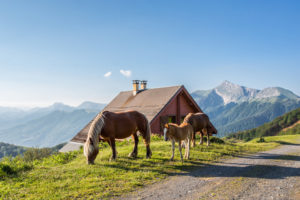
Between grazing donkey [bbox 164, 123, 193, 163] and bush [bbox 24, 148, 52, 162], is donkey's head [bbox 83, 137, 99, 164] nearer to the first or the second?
grazing donkey [bbox 164, 123, 193, 163]

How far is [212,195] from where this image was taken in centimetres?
601

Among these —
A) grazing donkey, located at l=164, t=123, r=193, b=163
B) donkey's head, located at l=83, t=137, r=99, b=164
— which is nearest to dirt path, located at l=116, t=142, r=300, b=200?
grazing donkey, located at l=164, t=123, r=193, b=163

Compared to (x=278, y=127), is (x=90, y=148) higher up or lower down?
higher up

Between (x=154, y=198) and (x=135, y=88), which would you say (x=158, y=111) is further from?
(x=154, y=198)

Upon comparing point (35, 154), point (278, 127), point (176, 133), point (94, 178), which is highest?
point (176, 133)

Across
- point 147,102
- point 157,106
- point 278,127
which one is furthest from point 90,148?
point 278,127

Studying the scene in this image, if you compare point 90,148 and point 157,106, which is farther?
point 157,106

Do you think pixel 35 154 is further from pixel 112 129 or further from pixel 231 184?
pixel 231 184

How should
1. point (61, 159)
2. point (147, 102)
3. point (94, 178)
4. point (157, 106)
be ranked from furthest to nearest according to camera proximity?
point (147, 102) < point (157, 106) < point (61, 159) < point (94, 178)

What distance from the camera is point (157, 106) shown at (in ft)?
80.5

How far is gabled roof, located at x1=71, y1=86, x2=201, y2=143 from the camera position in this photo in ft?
80.0

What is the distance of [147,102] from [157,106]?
8.15 ft

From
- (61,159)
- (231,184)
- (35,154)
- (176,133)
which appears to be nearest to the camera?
(231,184)

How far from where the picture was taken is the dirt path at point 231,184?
602 cm
